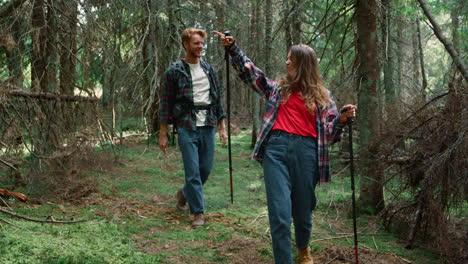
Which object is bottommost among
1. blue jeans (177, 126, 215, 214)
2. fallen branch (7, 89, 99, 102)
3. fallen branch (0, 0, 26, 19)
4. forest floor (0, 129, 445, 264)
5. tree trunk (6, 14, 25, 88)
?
forest floor (0, 129, 445, 264)

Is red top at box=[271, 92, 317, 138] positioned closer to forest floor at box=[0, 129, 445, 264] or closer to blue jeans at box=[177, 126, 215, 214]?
forest floor at box=[0, 129, 445, 264]

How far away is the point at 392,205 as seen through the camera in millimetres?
5738

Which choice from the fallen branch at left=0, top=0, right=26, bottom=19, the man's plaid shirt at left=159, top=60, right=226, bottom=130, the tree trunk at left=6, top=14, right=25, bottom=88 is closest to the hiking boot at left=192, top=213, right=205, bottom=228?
the man's plaid shirt at left=159, top=60, right=226, bottom=130

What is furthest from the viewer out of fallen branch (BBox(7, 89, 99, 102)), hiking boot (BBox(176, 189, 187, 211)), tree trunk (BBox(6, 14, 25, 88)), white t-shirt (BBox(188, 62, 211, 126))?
tree trunk (BBox(6, 14, 25, 88))

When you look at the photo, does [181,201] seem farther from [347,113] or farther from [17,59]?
[17,59]

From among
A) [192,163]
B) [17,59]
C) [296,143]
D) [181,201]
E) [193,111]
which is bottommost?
[181,201]

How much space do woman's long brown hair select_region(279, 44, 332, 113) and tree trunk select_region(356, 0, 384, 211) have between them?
280 cm

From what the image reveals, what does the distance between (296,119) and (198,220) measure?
234 centimetres

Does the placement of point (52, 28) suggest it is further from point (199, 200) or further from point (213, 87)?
point (199, 200)

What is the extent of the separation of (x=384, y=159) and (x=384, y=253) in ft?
4.69

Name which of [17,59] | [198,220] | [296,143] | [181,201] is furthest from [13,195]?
[296,143]

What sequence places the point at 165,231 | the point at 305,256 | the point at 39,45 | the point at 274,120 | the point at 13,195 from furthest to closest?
1. the point at 39,45
2. the point at 13,195
3. the point at 165,231
4. the point at 305,256
5. the point at 274,120

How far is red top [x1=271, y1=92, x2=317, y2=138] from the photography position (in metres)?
3.73

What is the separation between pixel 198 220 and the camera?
216 inches
